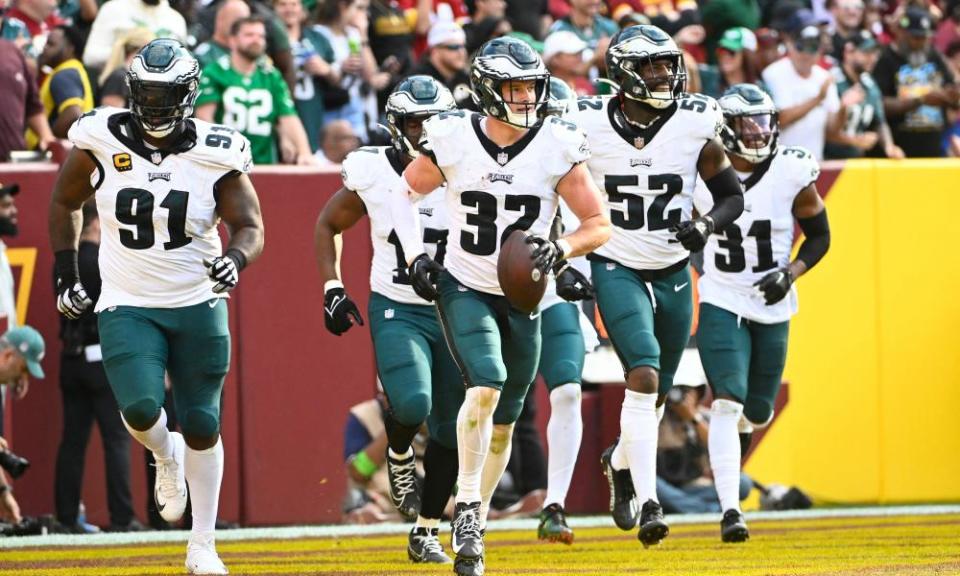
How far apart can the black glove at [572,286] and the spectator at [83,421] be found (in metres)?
3.05

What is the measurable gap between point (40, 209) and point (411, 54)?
347 centimetres

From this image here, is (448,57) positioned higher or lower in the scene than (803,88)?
higher

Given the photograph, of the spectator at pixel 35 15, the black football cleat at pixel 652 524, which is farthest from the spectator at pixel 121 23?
the black football cleat at pixel 652 524

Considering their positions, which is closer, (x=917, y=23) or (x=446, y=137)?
(x=446, y=137)

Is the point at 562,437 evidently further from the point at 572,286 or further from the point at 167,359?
the point at 167,359

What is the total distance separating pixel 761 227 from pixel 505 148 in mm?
2369

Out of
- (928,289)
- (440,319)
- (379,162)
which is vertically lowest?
(928,289)

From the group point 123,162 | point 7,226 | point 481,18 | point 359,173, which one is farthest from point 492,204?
point 481,18

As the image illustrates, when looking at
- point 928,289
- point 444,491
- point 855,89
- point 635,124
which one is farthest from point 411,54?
point 444,491

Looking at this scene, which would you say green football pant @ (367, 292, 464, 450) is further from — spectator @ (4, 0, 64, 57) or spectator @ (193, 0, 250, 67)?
spectator @ (4, 0, 64, 57)

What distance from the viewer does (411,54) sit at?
12.8 meters

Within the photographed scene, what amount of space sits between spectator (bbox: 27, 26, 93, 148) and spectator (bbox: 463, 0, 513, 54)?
273cm

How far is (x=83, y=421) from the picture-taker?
386 inches

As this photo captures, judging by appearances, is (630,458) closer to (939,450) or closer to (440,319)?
(440,319)
